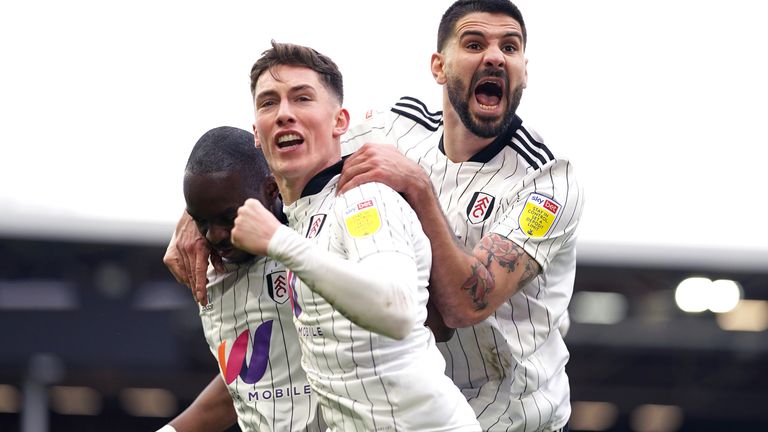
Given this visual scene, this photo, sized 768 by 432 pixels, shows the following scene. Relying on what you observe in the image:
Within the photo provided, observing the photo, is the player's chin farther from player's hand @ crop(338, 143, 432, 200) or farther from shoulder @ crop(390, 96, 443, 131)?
shoulder @ crop(390, 96, 443, 131)

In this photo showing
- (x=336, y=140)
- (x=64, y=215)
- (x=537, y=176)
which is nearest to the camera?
(x=336, y=140)

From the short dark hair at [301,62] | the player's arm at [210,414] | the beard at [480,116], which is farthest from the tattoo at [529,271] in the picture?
the player's arm at [210,414]

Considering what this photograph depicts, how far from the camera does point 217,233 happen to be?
4.95 metres

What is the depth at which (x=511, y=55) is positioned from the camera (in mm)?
5141

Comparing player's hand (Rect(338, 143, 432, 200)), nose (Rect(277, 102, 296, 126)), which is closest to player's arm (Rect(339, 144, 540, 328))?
player's hand (Rect(338, 143, 432, 200))

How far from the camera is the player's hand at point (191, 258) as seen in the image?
518cm

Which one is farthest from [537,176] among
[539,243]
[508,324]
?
[508,324]

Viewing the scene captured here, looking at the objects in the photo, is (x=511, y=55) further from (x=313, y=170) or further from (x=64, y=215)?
(x=64, y=215)

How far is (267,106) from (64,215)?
11513 mm

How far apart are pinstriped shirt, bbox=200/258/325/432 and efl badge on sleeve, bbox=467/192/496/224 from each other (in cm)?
74

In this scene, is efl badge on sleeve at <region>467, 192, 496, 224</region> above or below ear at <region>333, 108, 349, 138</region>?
below

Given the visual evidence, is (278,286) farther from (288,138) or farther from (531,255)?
(531,255)

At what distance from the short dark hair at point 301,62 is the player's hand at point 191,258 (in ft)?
2.36

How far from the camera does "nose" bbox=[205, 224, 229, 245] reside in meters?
4.94
